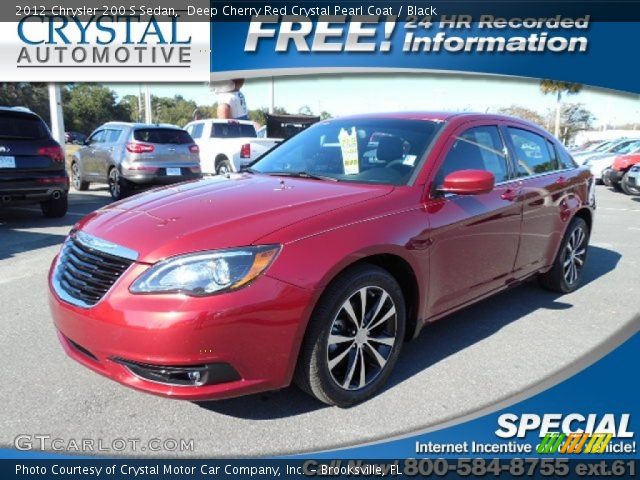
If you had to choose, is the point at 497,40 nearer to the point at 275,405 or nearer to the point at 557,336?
the point at 557,336

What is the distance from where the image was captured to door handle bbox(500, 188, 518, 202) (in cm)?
392

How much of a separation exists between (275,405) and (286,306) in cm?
76

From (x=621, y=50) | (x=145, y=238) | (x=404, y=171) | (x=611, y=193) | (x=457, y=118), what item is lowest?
(x=611, y=193)

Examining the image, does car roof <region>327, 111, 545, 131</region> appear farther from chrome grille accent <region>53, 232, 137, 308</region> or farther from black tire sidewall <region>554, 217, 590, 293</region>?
chrome grille accent <region>53, 232, 137, 308</region>

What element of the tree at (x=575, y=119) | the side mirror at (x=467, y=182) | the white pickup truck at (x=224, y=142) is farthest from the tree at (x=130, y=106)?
the side mirror at (x=467, y=182)

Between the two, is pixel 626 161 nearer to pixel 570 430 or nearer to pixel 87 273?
pixel 570 430

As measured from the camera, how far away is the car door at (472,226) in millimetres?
3318

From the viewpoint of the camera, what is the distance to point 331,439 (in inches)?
104

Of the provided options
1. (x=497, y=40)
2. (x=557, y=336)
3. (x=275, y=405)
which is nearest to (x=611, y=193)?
(x=497, y=40)

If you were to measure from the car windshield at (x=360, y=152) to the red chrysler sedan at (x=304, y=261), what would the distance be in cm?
1

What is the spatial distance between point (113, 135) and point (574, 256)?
393 inches

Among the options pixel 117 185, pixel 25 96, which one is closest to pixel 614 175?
pixel 117 185

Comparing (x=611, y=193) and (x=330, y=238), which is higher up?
(x=330, y=238)

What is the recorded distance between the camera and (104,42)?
10.4 m
